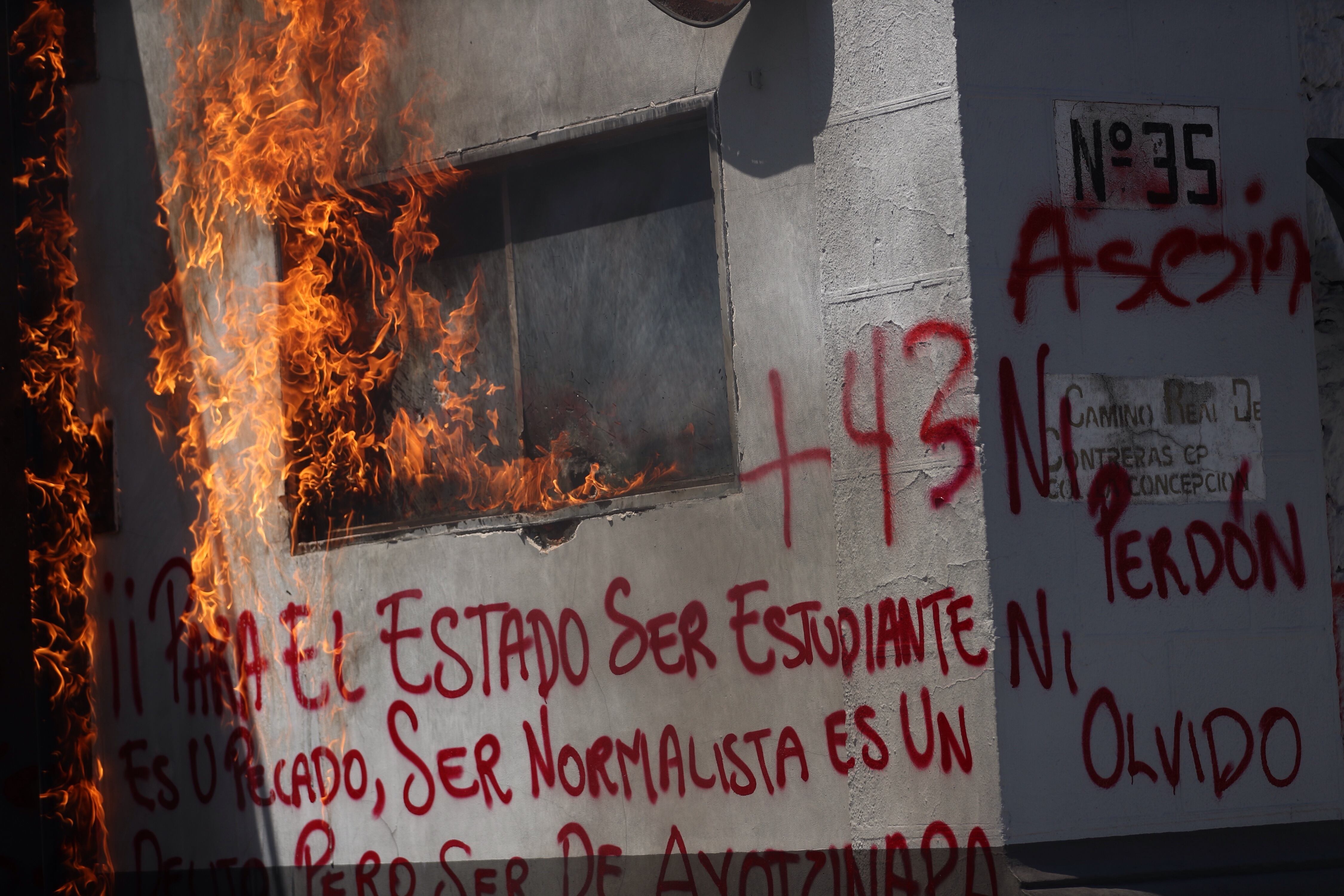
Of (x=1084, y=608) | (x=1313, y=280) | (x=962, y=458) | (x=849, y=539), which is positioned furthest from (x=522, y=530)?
(x=1313, y=280)

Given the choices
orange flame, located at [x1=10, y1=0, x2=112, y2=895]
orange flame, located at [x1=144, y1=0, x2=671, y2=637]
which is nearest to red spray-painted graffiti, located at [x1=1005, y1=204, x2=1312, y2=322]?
orange flame, located at [x1=144, y1=0, x2=671, y2=637]

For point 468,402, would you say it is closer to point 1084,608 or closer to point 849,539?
point 849,539

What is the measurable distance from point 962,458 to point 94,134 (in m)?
5.05

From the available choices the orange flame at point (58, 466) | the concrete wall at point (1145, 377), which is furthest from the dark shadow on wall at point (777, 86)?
the orange flame at point (58, 466)

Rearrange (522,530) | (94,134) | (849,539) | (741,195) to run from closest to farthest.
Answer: (849,539) → (741,195) → (522,530) → (94,134)

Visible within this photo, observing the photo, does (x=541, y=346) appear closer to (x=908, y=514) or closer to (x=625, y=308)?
(x=625, y=308)

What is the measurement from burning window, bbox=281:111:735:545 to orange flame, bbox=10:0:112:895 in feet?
4.84

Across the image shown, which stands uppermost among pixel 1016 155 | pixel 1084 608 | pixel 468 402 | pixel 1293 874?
pixel 1016 155

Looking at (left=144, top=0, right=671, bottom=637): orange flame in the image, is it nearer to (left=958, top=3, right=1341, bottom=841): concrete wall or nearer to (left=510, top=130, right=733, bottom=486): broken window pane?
(left=510, top=130, right=733, bottom=486): broken window pane

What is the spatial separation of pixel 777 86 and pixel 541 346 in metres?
1.59

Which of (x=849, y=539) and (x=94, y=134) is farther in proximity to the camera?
(x=94, y=134)

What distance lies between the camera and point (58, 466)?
260 inches

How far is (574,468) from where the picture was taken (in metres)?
5.58

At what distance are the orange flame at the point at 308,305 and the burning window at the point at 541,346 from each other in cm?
2
